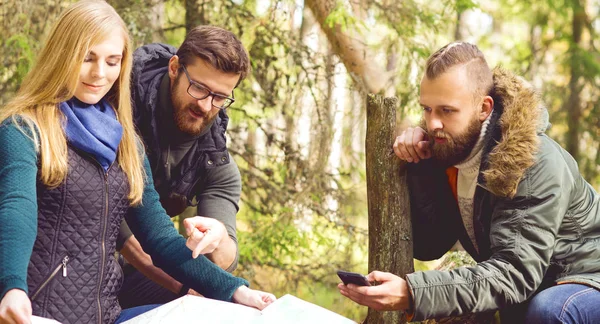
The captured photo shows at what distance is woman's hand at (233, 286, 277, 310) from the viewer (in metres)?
2.74

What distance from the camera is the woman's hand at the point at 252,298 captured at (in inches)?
108

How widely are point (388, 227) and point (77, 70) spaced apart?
1855mm

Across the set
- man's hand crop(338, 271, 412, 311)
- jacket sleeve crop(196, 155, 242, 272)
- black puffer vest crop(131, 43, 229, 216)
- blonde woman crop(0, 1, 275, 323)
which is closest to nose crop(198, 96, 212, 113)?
black puffer vest crop(131, 43, 229, 216)

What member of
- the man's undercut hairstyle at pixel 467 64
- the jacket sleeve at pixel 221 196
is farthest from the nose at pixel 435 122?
the jacket sleeve at pixel 221 196

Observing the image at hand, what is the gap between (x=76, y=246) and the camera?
2609 millimetres

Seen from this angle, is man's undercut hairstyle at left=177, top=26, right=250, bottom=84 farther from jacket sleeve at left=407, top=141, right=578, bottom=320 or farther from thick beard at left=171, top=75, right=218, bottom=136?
jacket sleeve at left=407, top=141, right=578, bottom=320

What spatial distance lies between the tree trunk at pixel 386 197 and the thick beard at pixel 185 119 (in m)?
0.94

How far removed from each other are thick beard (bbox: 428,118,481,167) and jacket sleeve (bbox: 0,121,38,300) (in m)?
1.86

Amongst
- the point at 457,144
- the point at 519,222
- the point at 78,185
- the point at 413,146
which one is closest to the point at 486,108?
the point at 457,144

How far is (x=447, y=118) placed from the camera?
3199 mm

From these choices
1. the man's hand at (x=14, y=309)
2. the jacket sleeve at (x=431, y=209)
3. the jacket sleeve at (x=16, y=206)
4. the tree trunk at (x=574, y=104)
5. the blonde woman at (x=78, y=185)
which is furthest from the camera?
the tree trunk at (x=574, y=104)

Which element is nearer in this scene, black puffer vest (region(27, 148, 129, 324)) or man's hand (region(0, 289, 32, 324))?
man's hand (region(0, 289, 32, 324))

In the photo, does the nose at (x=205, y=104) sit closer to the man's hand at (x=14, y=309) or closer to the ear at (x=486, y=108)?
the ear at (x=486, y=108)

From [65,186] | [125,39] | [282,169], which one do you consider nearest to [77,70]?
[125,39]
